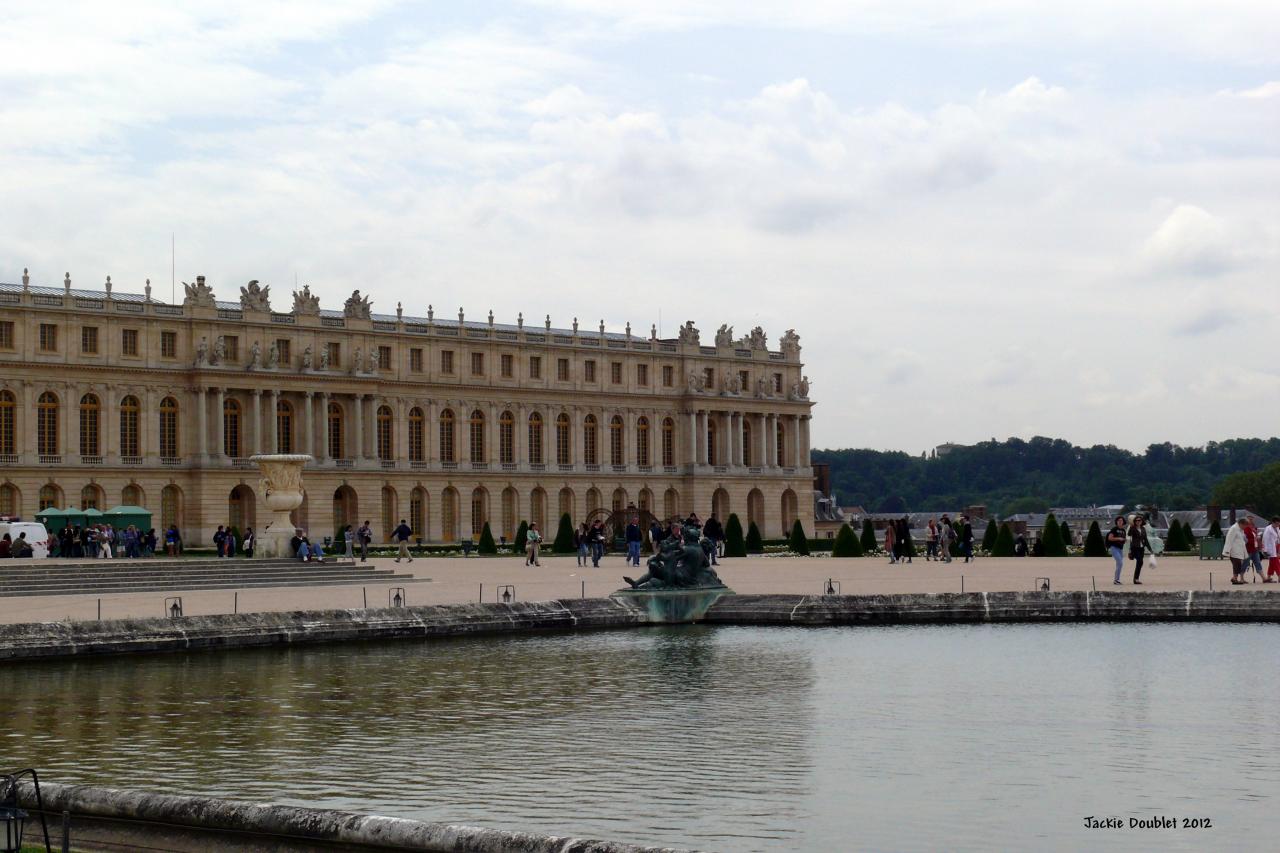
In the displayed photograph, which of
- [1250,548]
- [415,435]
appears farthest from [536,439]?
[1250,548]

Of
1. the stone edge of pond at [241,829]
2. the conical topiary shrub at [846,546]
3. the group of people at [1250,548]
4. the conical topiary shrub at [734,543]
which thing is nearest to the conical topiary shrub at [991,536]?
the conical topiary shrub at [846,546]

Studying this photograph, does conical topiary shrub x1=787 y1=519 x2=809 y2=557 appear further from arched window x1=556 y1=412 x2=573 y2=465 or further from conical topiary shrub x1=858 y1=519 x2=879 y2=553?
arched window x1=556 y1=412 x2=573 y2=465

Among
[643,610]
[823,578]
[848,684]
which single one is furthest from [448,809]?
[823,578]

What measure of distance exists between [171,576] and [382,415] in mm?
44713

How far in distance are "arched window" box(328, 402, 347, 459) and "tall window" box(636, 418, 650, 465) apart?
55.2ft

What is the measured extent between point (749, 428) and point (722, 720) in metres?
78.0

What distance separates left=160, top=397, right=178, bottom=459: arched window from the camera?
7231cm

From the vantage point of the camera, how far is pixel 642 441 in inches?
3484

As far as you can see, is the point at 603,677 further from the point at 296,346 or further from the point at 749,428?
the point at 749,428

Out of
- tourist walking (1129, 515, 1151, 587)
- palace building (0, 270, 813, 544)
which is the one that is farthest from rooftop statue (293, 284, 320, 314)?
tourist walking (1129, 515, 1151, 587)

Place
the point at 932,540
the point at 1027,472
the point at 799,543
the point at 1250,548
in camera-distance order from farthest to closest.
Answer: the point at 1027,472
the point at 799,543
the point at 932,540
the point at 1250,548

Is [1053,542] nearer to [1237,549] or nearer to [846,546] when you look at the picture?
[846,546]

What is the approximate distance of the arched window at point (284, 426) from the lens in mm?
75938

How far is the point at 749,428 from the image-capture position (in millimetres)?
92750
